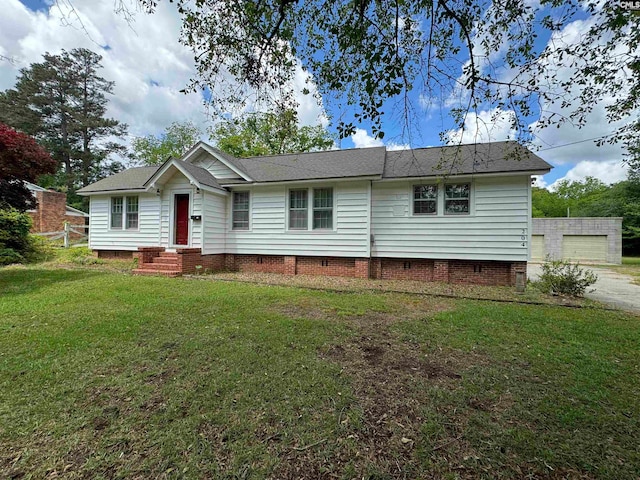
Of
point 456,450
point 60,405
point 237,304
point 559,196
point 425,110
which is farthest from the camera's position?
point 559,196

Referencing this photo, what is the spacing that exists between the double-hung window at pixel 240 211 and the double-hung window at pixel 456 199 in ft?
23.5

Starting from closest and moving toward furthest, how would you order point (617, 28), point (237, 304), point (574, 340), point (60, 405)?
point (60, 405)
point (617, 28)
point (574, 340)
point (237, 304)

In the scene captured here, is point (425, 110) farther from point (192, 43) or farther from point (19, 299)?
point (19, 299)

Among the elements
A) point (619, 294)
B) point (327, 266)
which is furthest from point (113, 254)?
point (619, 294)

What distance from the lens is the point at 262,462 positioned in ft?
6.53

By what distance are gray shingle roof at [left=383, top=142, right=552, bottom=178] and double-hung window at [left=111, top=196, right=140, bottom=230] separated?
33.7ft

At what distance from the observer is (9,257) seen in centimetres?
1149

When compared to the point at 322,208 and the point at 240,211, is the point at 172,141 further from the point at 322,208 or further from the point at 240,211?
the point at 322,208

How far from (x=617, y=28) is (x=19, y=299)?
11.3 m

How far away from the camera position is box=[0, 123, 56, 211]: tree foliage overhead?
23.1ft

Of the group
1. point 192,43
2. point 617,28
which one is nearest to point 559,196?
point 617,28

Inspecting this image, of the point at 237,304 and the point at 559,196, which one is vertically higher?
the point at 559,196

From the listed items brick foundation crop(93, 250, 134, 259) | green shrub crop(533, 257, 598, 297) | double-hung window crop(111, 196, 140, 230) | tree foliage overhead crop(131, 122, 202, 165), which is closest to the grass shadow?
brick foundation crop(93, 250, 134, 259)

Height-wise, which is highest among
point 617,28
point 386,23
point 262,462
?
point 386,23
